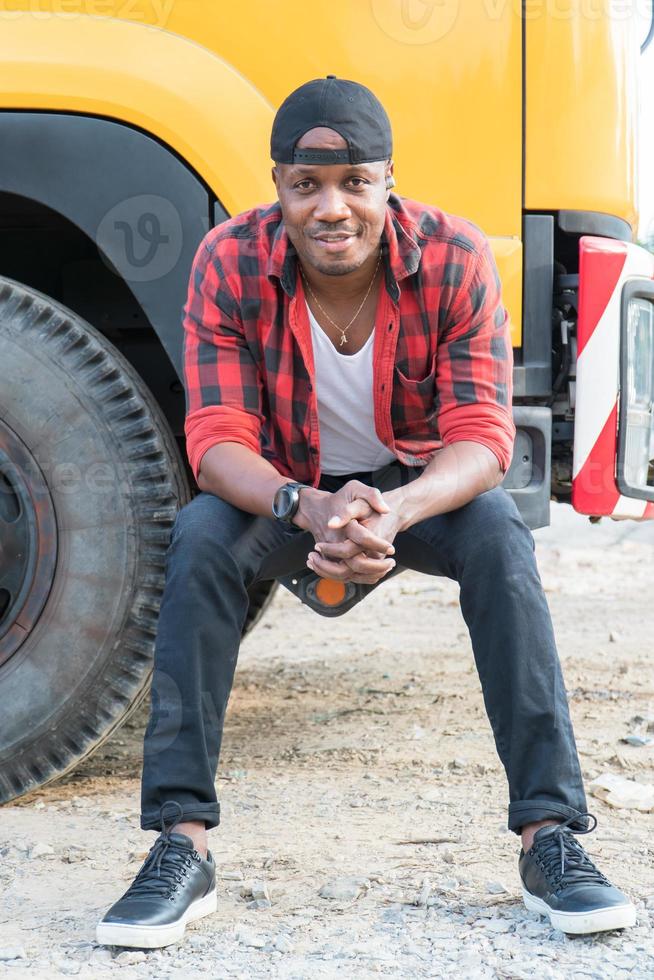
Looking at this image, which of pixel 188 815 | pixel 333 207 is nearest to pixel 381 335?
pixel 333 207

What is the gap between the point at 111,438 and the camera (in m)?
2.88

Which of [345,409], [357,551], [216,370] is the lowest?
[357,551]

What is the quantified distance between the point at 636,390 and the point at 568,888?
1247mm

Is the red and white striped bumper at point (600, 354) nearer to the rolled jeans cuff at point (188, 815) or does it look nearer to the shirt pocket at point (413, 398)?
the shirt pocket at point (413, 398)

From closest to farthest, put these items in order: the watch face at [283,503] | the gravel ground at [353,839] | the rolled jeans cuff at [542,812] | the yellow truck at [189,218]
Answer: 1. the gravel ground at [353,839]
2. the rolled jeans cuff at [542,812]
3. the watch face at [283,503]
4. the yellow truck at [189,218]

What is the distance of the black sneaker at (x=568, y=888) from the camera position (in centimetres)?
209

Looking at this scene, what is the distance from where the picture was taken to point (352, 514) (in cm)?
228

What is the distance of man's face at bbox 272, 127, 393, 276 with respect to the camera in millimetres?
2453

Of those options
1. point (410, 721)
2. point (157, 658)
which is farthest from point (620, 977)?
point (410, 721)

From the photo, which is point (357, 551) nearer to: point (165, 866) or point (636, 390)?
point (165, 866)

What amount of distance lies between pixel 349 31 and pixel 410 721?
203 centimetres

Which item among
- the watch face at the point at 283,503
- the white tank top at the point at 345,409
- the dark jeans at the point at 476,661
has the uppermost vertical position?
the white tank top at the point at 345,409

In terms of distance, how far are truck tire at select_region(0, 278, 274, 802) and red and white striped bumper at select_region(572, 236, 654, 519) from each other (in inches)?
40.1

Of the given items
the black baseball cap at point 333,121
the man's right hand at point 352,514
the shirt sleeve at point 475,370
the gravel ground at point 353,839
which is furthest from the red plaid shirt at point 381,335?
the gravel ground at point 353,839
